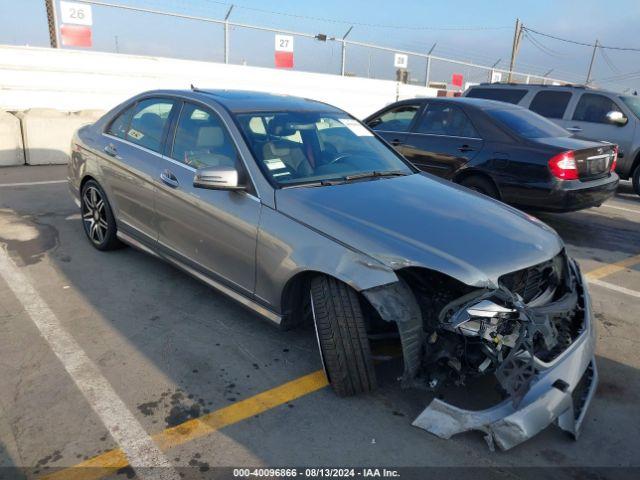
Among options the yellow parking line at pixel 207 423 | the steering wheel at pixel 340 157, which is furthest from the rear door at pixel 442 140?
the yellow parking line at pixel 207 423

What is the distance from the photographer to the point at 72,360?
10.6 feet

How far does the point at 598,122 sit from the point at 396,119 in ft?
14.2

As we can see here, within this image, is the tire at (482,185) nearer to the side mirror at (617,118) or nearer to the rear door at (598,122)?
the rear door at (598,122)

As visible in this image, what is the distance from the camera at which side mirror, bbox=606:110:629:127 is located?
8.87 metres

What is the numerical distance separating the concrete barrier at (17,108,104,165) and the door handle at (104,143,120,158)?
597 cm

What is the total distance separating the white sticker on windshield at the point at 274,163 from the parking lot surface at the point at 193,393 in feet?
3.79

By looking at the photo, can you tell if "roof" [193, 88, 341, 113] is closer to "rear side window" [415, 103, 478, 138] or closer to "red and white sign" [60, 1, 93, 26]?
"rear side window" [415, 103, 478, 138]

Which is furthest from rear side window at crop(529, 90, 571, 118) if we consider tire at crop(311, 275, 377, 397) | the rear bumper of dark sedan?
tire at crop(311, 275, 377, 397)

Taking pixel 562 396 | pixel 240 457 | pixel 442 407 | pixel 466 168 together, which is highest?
pixel 466 168

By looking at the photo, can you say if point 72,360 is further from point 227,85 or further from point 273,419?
point 227,85

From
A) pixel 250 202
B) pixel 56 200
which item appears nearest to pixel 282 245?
pixel 250 202

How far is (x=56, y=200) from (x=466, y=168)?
215 inches

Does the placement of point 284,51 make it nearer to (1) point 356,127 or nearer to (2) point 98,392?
(1) point 356,127

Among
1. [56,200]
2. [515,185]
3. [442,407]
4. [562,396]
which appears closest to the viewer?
[562,396]
